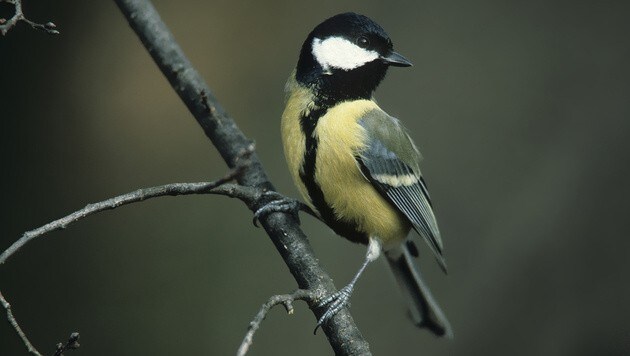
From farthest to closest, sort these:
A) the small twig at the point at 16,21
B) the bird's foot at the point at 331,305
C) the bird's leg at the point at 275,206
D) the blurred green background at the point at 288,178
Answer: the blurred green background at the point at 288,178 < the bird's leg at the point at 275,206 < the bird's foot at the point at 331,305 < the small twig at the point at 16,21

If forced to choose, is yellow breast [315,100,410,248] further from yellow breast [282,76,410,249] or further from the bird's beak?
the bird's beak

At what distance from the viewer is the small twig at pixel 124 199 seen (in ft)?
3.86

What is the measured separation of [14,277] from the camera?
278cm

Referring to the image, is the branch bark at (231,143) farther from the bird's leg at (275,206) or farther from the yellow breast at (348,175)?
the yellow breast at (348,175)

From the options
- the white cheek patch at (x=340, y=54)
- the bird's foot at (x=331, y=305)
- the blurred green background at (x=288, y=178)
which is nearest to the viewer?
the bird's foot at (x=331, y=305)

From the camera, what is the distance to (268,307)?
4.10 feet

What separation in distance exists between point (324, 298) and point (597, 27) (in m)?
2.36

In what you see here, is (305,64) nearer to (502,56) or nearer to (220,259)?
(220,259)

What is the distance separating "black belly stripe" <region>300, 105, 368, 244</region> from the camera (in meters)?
1.92

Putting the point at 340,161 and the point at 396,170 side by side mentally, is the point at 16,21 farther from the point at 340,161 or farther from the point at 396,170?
the point at 396,170

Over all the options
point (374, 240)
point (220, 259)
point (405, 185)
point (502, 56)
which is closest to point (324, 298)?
point (374, 240)

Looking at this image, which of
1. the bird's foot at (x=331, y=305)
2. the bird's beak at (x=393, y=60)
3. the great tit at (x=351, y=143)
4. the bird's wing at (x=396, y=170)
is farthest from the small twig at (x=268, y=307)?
the bird's beak at (x=393, y=60)

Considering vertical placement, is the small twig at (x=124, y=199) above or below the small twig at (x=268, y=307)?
above

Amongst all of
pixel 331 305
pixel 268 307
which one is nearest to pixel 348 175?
pixel 331 305
